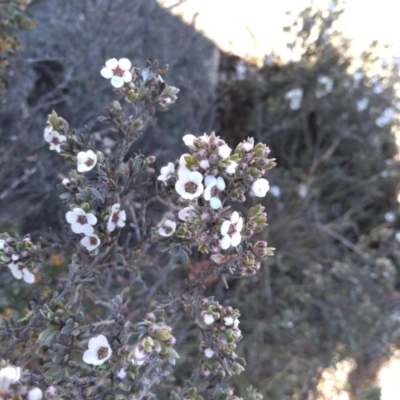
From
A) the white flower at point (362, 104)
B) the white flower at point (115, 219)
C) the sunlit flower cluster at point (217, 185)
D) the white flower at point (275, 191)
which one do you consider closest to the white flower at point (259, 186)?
the sunlit flower cluster at point (217, 185)

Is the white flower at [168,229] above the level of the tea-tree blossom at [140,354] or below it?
above

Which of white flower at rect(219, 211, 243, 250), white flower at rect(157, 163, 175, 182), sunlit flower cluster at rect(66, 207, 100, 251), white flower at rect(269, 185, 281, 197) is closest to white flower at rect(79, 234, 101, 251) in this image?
sunlit flower cluster at rect(66, 207, 100, 251)

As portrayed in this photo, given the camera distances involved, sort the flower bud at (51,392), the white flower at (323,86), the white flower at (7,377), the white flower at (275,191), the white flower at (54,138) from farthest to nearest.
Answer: the white flower at (323,86) → the white flower at (275,191) → the white flower at (54,138) → the flower bud at (51,392) → the white flower at (7,377)

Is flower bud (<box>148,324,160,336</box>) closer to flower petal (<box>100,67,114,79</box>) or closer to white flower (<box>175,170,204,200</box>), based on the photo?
white flower (<box>175,170,204,200</box>)

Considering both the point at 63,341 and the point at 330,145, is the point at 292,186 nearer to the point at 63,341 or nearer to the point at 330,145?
the point at 330,145

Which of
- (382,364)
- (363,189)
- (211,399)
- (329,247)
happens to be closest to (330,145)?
(363,189)

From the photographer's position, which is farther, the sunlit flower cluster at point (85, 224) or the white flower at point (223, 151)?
the sunlit flower cluster at point (85, 224)

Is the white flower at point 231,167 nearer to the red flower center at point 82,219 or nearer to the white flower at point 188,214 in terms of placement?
the white flower at point 188,214
